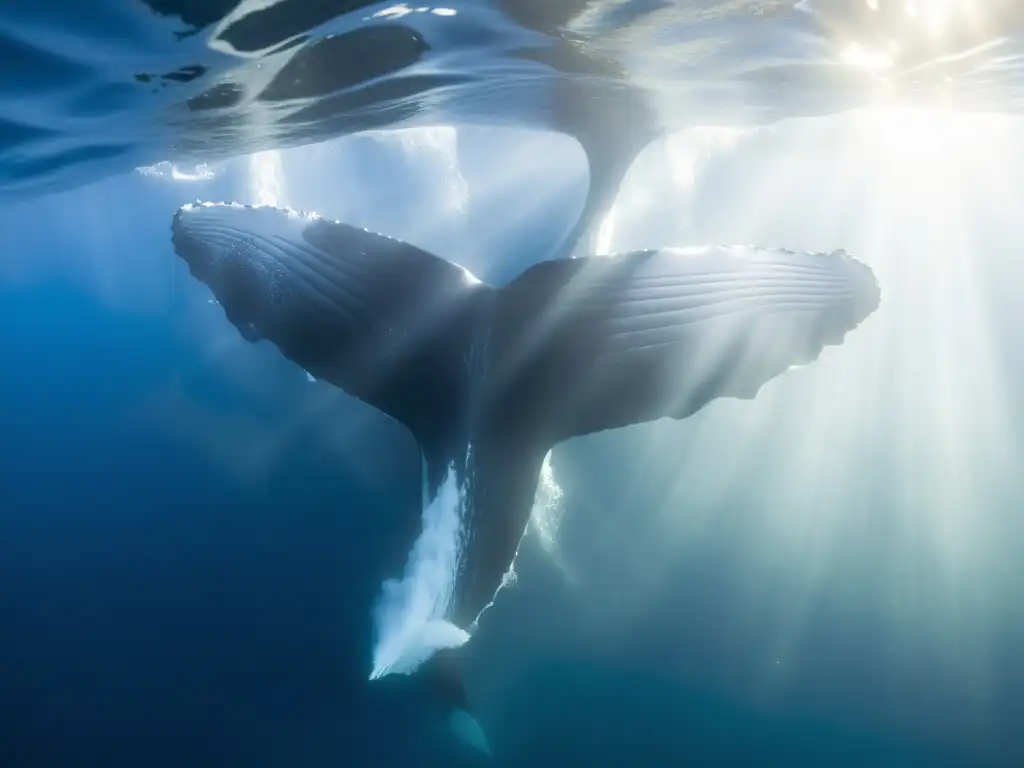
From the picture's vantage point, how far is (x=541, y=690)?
1343cm

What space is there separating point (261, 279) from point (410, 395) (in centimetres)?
178

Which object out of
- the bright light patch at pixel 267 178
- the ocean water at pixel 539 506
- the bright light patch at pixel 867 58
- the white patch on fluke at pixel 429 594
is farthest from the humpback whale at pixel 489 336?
the bright light patch at pixel 267 178

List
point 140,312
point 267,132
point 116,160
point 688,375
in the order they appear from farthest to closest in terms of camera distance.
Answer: point 140,312
point 116,160
point 267,132
point 688,375

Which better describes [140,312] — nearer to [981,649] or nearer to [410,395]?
[410,395]

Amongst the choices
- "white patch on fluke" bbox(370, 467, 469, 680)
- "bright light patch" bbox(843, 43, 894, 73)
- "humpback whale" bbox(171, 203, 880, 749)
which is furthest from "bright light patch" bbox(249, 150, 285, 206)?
"white patch on fluke" bbox(370, 467, 469, 680)

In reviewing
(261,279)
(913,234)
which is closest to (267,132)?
(261,279)

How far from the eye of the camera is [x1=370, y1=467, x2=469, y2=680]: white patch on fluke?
249 inches

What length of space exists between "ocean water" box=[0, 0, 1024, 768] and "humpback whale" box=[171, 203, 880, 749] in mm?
3612

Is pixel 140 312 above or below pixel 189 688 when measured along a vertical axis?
above

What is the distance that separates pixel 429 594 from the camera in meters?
6.61

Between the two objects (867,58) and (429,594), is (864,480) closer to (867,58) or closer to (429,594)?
(867,58)

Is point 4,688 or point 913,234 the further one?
point 913,234

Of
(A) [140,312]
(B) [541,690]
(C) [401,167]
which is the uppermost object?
(C) [401,167]

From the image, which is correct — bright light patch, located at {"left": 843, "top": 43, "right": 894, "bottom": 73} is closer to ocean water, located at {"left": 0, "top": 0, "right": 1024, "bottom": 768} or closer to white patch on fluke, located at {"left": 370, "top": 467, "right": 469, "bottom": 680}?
ocean water, located at {"left": 0, "top": 0, "right": 1024, "bottom": 768}
